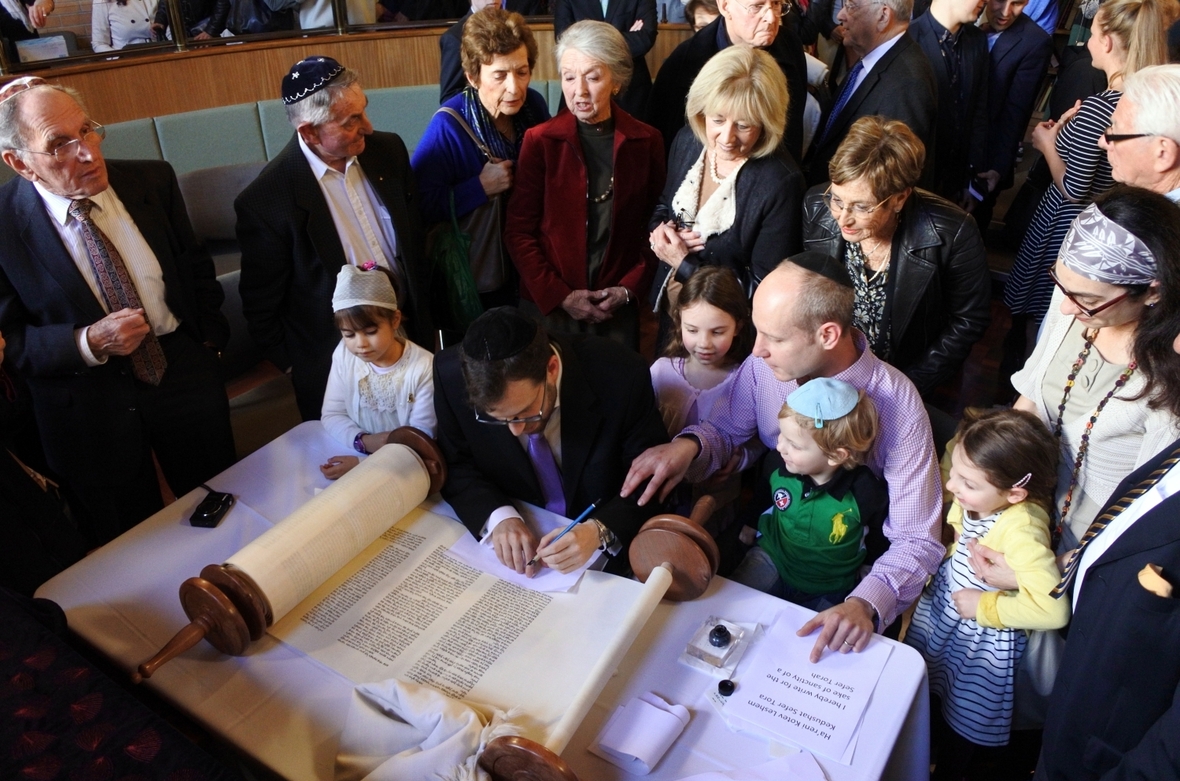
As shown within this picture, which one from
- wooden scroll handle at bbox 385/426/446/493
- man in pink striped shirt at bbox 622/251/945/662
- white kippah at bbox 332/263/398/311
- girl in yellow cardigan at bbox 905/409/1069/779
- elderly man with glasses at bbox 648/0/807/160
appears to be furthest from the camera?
elderly man with glasses at bbox 648/0/807/160

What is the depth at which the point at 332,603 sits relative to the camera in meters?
1.69

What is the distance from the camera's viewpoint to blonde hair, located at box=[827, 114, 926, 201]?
220 centimetres

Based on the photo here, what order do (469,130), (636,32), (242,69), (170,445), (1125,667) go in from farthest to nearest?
(242,69), (636,32), (469,130), (170,445), (1125,667)

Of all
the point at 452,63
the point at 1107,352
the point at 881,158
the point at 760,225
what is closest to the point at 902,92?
the point at 760,225

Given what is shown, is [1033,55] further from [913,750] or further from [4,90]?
[4,90]

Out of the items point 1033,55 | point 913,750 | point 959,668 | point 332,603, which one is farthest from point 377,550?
point 1033,55

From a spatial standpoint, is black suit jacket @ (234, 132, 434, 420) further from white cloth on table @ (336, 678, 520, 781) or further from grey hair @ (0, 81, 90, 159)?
white cloth on table @ (336, 678, 520, 781)

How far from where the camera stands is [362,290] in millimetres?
2299

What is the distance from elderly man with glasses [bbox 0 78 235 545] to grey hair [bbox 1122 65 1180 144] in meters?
2.73

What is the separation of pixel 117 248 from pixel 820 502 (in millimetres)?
2060

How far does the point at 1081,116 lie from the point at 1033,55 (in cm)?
160

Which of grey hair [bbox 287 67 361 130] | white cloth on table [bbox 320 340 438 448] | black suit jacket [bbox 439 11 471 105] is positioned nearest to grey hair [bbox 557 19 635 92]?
black suit jacket [bbox 439 11 471 105]

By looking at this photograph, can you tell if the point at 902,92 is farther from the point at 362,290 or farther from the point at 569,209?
the point at 362,290

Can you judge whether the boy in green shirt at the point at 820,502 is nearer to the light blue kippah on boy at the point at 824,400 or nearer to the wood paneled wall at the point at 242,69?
the light blue kippah on boy at the point at 824,400
